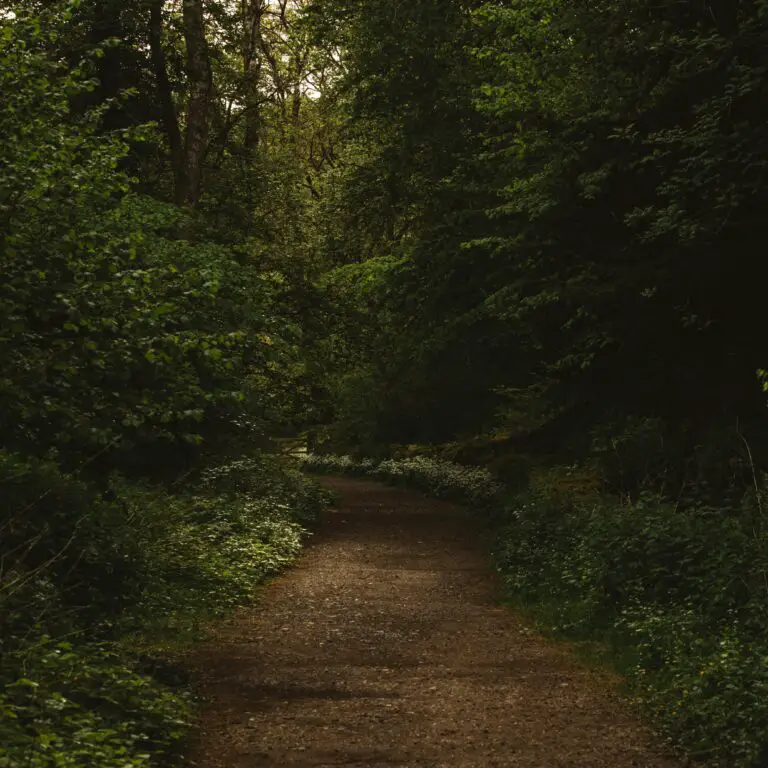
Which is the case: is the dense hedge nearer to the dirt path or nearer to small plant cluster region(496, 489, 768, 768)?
small plant cluster region(496, 489, 768, 768)

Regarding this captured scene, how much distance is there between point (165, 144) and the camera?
26.1 meters

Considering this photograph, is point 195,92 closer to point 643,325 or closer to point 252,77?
point 252,77

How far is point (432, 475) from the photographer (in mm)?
30188

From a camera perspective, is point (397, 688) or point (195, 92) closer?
point (397, 688)

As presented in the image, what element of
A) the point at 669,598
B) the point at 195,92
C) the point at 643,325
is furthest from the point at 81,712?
the point at 195,92

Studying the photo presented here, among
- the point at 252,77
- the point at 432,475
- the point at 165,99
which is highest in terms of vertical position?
the point at 252,77

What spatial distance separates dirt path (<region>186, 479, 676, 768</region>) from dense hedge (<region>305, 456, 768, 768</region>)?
38 cm

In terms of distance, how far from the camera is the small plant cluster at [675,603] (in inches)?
275

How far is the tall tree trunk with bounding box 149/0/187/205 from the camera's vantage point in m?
22.7

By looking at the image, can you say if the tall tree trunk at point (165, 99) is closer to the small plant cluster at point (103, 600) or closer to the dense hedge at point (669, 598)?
the small plant cluster at point (103, 600)

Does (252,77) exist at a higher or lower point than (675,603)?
higher

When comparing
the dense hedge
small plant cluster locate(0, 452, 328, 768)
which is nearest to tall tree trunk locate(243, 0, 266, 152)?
small plant cluster locate(0, 452, 328, 768)

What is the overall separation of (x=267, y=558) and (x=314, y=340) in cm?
1208

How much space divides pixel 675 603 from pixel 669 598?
1.14 ft
